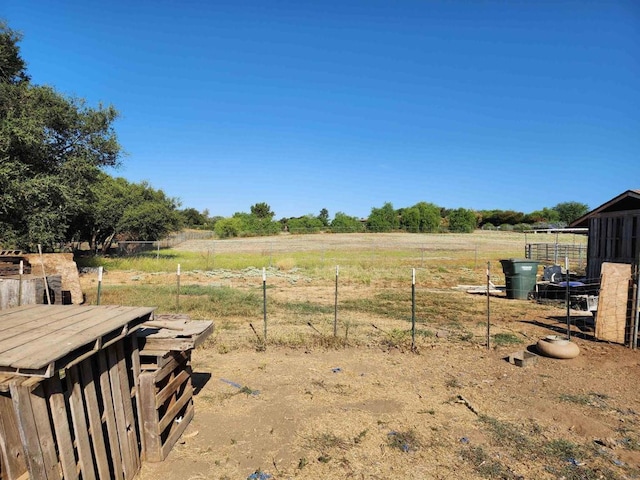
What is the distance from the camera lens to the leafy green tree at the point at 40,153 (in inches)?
586

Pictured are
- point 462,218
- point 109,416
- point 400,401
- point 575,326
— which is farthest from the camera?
point 462,218

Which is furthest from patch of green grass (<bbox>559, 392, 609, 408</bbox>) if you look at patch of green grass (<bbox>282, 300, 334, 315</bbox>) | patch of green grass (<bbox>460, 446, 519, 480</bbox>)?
patch of green grass (<bbox>282, 300, 334, 315</bbox>)

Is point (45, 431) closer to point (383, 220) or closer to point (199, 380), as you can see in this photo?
point (199, 380)

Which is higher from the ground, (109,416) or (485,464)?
(109,416)

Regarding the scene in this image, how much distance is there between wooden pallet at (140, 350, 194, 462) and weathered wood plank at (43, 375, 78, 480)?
3.61 ft

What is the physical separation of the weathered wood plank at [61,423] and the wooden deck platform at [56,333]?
0.19 meters

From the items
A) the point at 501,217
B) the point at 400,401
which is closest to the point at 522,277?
the point at 400,401

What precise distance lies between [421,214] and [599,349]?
73976 mm

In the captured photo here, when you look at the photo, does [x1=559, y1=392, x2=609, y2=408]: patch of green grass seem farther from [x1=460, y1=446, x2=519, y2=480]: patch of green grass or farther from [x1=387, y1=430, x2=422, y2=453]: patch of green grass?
[x1=387, y1=430, x2=422, y2=453]: patch of green grass

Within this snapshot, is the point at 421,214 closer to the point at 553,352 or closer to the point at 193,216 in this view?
the point at 193,216

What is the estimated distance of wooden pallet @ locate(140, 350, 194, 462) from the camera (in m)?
3.81

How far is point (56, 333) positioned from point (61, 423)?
25.7 inches

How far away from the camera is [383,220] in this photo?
252ft

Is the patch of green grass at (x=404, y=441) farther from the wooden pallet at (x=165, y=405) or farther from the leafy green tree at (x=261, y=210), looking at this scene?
the leafy green tree at (x=261, y=210)
